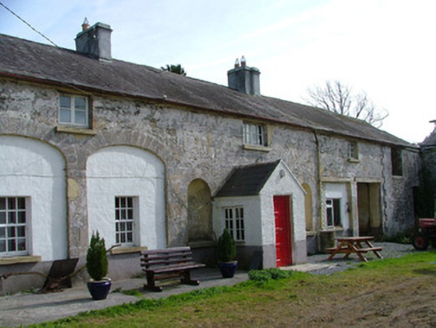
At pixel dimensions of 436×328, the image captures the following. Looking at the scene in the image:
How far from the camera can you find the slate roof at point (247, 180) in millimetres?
15273

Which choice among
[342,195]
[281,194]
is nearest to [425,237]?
[342,195]

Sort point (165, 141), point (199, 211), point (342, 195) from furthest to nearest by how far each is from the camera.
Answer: point (342, 195)
point (199, 211)
point (165, 141)

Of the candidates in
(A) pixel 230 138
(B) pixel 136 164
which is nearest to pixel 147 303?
(B) pixel 136 164

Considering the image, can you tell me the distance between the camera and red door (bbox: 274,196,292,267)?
52.5 ft

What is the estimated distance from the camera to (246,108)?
18875 mm

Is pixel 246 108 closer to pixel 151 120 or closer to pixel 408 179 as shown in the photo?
pixel 151 120

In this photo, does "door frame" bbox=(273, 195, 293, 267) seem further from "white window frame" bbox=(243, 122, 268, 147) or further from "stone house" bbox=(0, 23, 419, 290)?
"white window frame" bbox=(243, 122, 268, 147)

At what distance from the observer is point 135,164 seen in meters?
14.2

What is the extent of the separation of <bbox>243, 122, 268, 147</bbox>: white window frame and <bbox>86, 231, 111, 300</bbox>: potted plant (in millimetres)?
8411

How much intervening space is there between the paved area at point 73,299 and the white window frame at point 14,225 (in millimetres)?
1152

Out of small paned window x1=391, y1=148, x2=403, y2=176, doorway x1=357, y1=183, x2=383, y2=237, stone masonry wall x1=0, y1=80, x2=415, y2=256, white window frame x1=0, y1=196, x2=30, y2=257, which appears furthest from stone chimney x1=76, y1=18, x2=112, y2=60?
small paned window x1=391, y1=148, x2=403, y2=176

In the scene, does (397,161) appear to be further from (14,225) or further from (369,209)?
(14,225)

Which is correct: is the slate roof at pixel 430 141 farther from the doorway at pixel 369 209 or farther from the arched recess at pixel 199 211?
the arched recess at pixel 199 211

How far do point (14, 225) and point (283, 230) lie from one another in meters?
8.53
